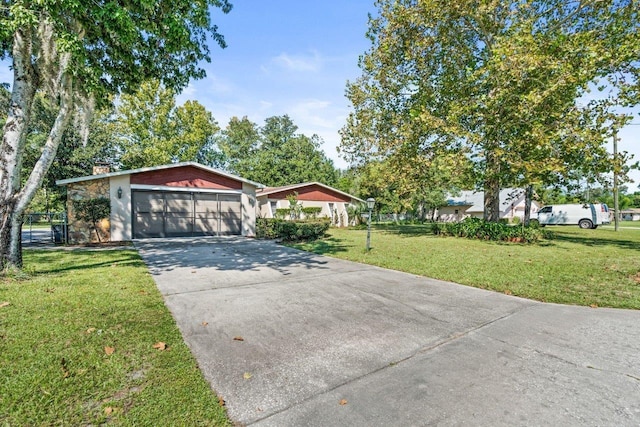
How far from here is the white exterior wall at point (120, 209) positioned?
13016mm

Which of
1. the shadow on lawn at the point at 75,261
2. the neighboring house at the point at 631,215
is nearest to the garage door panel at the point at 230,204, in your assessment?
the shadow on lawn at the point at 75,261

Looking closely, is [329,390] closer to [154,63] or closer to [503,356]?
[503,356]

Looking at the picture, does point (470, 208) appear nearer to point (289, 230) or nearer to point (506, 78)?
point (506, 78)

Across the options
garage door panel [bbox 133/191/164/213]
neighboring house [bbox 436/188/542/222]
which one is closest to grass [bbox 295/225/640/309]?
garage door panel [bbox 133/191/164/213]

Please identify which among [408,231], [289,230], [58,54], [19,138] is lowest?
[408,231]

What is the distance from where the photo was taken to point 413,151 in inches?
590

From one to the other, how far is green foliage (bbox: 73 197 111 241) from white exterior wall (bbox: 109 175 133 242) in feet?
0.84

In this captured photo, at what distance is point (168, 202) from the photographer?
14.5 metres

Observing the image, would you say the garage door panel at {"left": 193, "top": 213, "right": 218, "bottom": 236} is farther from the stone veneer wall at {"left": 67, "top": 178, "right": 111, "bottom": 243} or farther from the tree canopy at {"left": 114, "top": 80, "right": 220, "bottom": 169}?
the tree canopy at {"left": 114, "top": 80, "right": 220, "bottom": 169}

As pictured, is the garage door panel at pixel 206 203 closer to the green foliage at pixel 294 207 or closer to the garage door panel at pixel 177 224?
the garage door panel at pixel 177 224

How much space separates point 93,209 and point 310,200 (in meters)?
13.6

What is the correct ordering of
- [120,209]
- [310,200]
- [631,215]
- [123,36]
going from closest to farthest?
[123,36] < [120,209] < [310,200] < [631,215]

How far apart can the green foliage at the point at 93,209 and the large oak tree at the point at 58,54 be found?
286 inches

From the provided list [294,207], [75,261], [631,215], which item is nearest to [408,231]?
[294,207]
